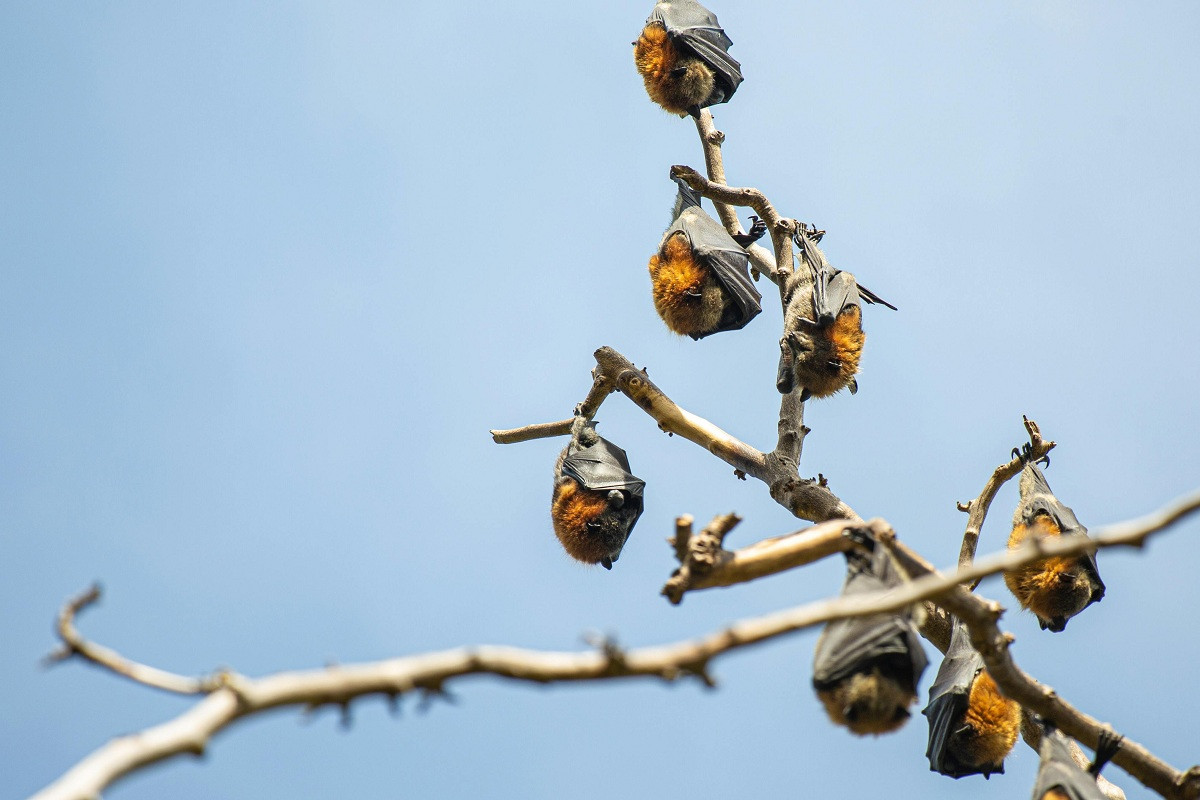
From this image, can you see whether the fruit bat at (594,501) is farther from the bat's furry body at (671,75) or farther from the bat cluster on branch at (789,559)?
the bat's furry body at (671,75)

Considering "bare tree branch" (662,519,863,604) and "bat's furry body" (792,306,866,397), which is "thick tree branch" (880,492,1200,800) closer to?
"bare tree branch" (662,519,863,604)

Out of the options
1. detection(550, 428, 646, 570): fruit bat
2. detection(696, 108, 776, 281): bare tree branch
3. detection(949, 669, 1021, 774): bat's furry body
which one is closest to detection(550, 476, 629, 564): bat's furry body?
detection(550, 428, 646, 570): fruit bat

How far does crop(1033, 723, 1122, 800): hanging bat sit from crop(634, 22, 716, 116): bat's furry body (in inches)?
218

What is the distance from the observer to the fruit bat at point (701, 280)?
8227 mm

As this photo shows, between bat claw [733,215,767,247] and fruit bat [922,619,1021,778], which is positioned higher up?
bat claw [733,215,767,247]

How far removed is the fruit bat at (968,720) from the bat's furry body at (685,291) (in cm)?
327

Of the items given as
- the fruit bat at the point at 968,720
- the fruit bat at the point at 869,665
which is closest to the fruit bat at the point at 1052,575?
the fruit bat at the point at 968,720

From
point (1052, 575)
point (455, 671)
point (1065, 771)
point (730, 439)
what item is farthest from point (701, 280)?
point (455, 671)

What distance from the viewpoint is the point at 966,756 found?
612 centimetres

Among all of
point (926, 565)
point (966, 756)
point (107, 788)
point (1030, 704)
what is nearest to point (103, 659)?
point (107, 788)

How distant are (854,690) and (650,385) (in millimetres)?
3510

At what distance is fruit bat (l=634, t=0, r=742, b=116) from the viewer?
28.5 ft

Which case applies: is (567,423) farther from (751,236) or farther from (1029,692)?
(1029,692)

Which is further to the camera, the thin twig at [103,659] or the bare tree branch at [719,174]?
the bare tree branch at [719,174]
